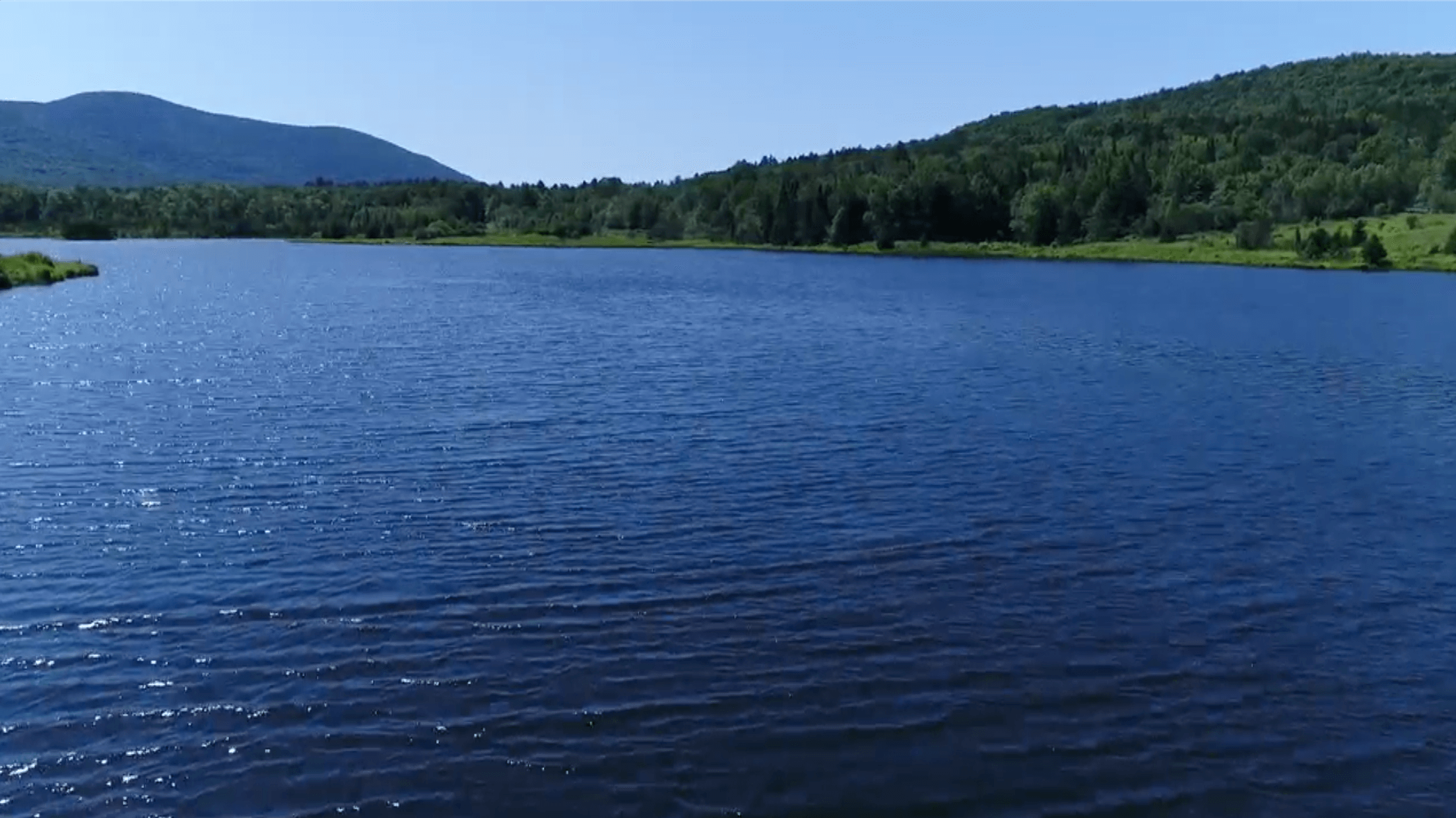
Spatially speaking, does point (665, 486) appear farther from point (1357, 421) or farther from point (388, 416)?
point (1357, 421)

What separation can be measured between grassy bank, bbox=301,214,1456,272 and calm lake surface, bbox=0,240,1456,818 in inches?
4127

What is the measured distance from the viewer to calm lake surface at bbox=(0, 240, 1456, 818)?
1561cm

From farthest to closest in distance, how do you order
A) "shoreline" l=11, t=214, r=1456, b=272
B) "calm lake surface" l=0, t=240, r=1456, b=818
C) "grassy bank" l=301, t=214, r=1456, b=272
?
1. "grassy bank" l=301, t=214, r=1456, b=272
2. "shoreline" l=11, t=214, r=1456, b=272
3. "calm lake surface" l=0, t=240, r=1456, b=818

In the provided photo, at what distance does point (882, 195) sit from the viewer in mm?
196500

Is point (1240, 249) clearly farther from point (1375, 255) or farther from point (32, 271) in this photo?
point (32, 271)

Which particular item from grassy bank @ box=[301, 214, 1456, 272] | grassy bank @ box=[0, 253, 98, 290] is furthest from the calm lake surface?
grassy bank @ box=[301, 214, 1456, 272]

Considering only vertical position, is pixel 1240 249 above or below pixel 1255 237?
below

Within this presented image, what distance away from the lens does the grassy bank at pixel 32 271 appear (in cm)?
9819

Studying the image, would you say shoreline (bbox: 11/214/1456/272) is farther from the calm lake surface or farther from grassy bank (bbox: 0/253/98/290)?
grassy bank (bbox: 0/253/98/290)

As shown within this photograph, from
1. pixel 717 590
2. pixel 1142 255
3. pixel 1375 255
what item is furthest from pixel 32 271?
pixel 1375 255

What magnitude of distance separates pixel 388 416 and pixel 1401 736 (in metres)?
30.9

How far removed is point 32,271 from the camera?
337ft

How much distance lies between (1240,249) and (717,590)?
161m

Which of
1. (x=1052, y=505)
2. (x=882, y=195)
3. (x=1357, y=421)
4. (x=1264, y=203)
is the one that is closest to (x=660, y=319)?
(x=1357, y=421)
